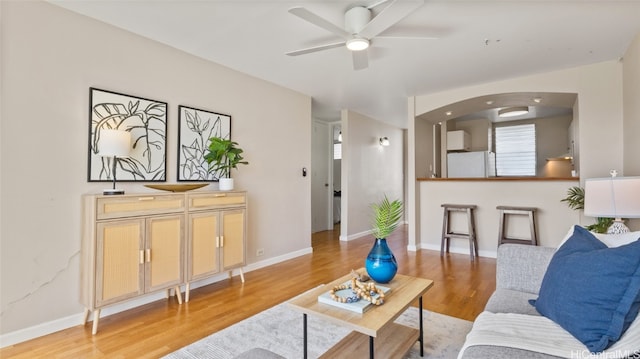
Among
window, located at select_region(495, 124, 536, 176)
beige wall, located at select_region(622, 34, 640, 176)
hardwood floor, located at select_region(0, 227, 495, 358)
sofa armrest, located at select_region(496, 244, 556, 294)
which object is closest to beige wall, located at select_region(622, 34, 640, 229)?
beige wall, located at select_region(622, 34, 640, 176)

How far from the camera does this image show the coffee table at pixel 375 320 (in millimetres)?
1411

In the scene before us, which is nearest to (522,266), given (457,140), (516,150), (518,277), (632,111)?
(518,277)

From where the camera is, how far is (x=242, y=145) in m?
3.75

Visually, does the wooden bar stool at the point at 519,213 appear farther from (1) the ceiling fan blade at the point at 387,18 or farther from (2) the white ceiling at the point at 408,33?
(1) the ceiling fan blade at the point at 387,18

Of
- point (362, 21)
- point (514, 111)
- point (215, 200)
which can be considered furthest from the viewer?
point (514, 111)

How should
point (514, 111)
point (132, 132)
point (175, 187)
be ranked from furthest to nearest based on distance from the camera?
point (514, 111)
point (175, 187)
point (132, 132)

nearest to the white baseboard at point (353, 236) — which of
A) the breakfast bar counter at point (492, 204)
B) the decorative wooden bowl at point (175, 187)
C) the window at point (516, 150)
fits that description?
the breakfast bar counter at point (492, 204)

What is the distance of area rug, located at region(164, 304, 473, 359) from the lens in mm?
1938

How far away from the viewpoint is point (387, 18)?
7.27 feet

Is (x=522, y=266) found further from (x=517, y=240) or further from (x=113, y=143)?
(x=113, y=143)

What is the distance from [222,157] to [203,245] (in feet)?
3.12

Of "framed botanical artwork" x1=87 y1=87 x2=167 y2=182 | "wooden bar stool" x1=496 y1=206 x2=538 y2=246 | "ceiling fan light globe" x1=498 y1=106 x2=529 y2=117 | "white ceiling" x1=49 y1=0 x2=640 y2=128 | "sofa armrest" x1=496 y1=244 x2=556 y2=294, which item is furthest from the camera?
"ceiling fan light globe" x1=498 y1=106 x2=529 y2=117

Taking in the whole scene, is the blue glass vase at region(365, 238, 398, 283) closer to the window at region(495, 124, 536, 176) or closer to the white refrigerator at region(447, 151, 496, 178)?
the white refrigerator at region(447, 151, 496, 178)

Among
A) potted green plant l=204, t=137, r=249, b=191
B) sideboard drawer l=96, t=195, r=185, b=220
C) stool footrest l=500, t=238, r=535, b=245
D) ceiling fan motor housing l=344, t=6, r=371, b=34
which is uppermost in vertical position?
ceiling fan motor housing l=344, t=6, r=371, b=34
